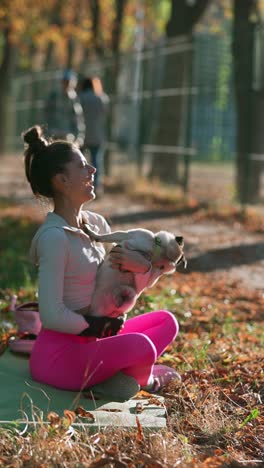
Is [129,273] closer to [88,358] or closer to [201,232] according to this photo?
[88,358]

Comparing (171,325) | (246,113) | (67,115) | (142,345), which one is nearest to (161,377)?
(171,325)

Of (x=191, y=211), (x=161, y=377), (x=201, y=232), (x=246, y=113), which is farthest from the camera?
(x=191, y=211)

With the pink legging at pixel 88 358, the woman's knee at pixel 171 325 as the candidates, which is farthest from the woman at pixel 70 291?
the woman's knee at pixel 171 325

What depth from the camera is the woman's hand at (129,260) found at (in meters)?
5.29

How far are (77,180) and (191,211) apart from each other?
1102 centimetres

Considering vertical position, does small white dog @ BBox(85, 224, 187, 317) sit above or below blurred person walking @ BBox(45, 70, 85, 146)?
above

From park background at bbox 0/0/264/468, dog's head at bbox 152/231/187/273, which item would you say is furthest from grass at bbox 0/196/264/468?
dog's head at bbox 152/231/187/273

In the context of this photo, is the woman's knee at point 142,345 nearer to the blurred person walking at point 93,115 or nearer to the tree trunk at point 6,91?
the blurred person walking at point 93,115

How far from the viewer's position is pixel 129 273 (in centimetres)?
→ 545

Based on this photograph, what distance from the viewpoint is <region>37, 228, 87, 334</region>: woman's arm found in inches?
211

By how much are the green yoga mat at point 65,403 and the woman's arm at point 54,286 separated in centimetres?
34

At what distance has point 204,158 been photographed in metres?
17.8

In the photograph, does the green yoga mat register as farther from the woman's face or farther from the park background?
the woman's face

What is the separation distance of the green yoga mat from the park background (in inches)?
5.4
